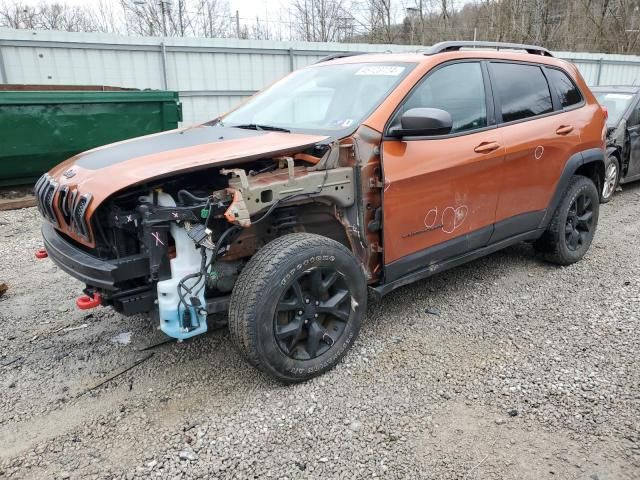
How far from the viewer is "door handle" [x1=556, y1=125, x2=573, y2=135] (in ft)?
14.0

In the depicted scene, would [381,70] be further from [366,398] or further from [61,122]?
[61,122]

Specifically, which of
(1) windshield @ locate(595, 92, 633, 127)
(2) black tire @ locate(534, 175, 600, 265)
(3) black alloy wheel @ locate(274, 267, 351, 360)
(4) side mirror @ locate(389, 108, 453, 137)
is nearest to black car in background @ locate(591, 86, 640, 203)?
(1) windshield @ locate(595, 92, 633, 127)

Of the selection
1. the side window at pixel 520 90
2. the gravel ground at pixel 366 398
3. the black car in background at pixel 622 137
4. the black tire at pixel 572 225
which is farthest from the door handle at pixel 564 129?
the black car in background at pixel 622 137

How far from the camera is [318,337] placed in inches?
117

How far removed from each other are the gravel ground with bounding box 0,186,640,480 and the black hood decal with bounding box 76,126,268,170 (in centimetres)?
127

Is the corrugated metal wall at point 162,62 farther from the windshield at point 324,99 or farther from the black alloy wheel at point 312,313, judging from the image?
the black alloy wheel at point 312,313

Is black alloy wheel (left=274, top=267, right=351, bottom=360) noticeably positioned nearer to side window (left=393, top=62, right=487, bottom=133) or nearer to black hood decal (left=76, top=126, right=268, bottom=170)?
black hood decal (left=76, top=126, right=268, bottom=170)

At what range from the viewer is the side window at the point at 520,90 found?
12.8 ft

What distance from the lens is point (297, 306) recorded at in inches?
112

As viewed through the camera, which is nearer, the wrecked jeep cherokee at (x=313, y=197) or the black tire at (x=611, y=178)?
the wrecked jeep cherokee at (x=313, y=197)

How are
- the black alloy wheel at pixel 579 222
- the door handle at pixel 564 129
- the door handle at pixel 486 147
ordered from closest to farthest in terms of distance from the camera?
the door handle at pixel 486 147, the door handle at pixel 564 129, the black alloy wheel at pixel 579 222

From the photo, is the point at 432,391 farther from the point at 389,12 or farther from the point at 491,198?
the point at 389,12

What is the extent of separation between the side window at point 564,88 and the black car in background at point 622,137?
118 inches

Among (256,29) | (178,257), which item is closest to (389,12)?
(256,29)
